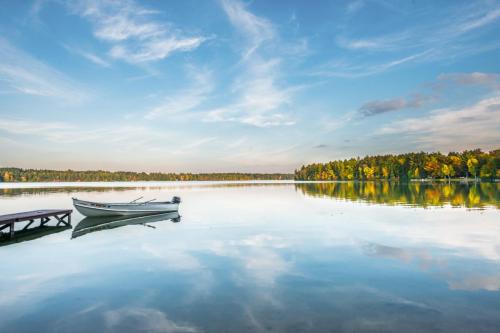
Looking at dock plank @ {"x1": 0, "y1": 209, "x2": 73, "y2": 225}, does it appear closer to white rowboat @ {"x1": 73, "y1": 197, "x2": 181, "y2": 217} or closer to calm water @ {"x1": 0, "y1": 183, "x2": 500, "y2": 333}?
calm water @ {"x1": 0, "y1": 183, "x2": 500, "y2": 333}

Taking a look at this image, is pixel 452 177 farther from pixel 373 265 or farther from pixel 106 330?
pixel 106 330

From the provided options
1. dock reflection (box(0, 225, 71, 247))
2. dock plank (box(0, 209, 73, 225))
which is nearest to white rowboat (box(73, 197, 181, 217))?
dock plank (box(0, 209, 73, 225))

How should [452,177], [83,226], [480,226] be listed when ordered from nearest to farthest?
[480,226] < [83,226] < [452,177]

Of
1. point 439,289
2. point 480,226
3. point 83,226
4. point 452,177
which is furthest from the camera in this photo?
→ point 452,177

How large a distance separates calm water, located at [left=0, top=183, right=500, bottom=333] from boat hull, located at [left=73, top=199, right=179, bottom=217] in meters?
8.38

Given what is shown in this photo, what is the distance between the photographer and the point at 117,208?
34.6 m

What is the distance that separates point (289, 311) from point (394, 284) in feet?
16.4

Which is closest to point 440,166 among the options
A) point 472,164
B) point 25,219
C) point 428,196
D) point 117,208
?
point 472,164

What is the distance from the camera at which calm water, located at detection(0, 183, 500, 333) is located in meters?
9.46

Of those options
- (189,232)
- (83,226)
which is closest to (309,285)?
(189,232)

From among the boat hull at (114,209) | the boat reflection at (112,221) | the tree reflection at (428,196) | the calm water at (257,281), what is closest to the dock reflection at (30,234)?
the calm water at (257,281)

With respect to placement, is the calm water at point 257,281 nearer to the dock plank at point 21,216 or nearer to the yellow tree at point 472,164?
the dock plank at point 21,216

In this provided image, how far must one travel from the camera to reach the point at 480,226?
84.0 feet

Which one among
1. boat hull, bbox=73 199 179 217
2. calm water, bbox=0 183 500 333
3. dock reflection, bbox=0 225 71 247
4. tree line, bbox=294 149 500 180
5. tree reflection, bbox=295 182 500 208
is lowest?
dock reflection, bbox=0 225 71 247
